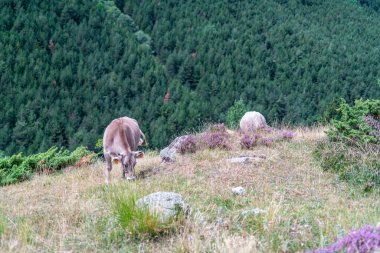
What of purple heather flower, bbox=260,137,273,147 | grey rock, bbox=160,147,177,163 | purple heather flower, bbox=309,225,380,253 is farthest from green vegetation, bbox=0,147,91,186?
purple heather flower, bbox=309,225,380,253

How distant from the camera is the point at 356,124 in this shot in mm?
10602

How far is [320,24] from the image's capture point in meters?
104

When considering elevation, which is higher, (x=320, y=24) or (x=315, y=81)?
(x=320, y=24)

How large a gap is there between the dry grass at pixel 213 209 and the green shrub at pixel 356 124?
3.08ft

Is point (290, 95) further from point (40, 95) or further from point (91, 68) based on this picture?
point (40, 95)

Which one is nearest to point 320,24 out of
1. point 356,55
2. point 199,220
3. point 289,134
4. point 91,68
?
point 356,55

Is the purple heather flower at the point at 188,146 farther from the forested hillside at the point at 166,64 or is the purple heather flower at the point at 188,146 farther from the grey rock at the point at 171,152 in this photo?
the forested hillside at the point at 166,64

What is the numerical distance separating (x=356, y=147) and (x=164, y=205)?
603 cm

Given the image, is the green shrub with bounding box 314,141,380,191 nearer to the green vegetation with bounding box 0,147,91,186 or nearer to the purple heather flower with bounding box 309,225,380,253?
the purple heather flower with bounding box 309,225,380,253

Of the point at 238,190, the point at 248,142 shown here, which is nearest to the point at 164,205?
the point at 238,190

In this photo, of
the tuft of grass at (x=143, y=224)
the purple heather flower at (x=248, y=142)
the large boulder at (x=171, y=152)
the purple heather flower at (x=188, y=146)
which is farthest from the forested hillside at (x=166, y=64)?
the tuft of grass at (x=143, y=224)

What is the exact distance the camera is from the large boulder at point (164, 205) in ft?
17.8

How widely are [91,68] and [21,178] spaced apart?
2436 inches

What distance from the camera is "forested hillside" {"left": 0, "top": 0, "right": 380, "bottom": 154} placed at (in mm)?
59938
